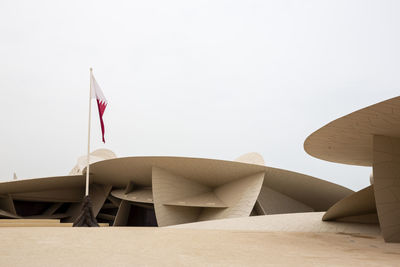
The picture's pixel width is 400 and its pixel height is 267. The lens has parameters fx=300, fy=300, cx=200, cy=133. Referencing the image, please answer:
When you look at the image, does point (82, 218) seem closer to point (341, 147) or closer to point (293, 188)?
point (341, 147)

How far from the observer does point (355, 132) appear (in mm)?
7652

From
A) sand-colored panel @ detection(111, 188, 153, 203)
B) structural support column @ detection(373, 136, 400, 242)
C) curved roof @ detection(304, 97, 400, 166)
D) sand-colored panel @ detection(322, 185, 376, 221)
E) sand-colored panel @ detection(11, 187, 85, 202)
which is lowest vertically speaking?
sand-colored panel @ detection(11, 187, 85, 202)

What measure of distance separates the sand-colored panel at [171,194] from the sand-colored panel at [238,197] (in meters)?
1.47

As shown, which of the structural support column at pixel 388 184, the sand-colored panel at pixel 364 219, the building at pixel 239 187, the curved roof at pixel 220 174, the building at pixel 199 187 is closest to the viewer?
the building at pixel 239 187

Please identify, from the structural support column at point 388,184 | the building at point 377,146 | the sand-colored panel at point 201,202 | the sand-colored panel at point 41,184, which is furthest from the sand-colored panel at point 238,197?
the sand-colored panel at point 41,184

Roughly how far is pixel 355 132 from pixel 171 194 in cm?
1645

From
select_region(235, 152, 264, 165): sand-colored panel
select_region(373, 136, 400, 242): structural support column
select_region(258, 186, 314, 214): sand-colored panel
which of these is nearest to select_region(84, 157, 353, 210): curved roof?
select_region(258, 186, 314, 214): sand-colored panel

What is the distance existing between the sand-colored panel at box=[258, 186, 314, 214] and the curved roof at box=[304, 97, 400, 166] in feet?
43.5

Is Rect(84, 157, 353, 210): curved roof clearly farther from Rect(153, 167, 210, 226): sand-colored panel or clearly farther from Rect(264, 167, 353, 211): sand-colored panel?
Rect(153, 167, 210, 226): sand-colored panel

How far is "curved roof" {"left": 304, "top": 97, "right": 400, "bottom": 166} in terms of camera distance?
636 centimetres

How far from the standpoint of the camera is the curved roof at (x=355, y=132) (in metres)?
6.36

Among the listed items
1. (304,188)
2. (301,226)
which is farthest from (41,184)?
(301,226)

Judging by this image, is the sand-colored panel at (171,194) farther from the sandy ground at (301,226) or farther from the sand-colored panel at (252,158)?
the sandy ground at (301,226)

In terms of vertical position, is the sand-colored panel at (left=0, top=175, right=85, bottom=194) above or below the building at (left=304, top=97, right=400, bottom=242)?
below
